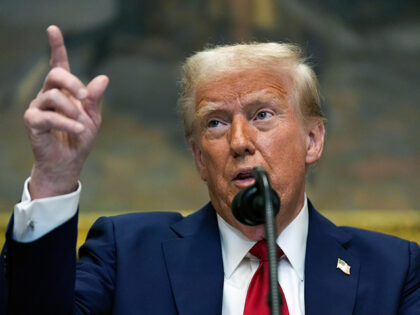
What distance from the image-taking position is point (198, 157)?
2969 millimetres

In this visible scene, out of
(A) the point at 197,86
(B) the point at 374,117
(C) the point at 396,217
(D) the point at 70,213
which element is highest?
(A) the point at 197,86

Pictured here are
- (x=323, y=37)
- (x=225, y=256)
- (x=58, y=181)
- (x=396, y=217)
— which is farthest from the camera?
(x=323, y=37)

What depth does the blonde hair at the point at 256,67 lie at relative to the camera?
9.19ft

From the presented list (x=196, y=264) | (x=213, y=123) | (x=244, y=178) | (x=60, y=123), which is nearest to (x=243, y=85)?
(x=213, y=123)

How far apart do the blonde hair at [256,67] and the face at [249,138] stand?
0.11ft

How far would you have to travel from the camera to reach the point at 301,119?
9.36ft

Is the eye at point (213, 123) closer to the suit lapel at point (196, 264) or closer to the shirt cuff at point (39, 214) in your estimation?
the suit lapel at point (196, 264)

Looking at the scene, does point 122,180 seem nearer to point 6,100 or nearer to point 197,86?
A: point 6,100

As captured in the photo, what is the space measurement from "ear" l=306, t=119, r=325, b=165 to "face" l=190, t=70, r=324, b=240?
0.20 ft

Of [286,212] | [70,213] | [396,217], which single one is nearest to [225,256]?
[286,212]

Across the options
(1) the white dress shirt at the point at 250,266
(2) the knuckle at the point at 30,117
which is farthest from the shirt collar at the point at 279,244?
(2) the knuckle at the point at 30,117

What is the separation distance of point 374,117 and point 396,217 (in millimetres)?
849

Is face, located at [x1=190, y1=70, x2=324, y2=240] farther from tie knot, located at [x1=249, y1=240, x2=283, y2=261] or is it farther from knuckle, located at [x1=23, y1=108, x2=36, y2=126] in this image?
knuckle, located at [x1=23, y1=108, x2=36, y2=126]

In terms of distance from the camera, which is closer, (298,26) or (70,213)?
(70,213)
